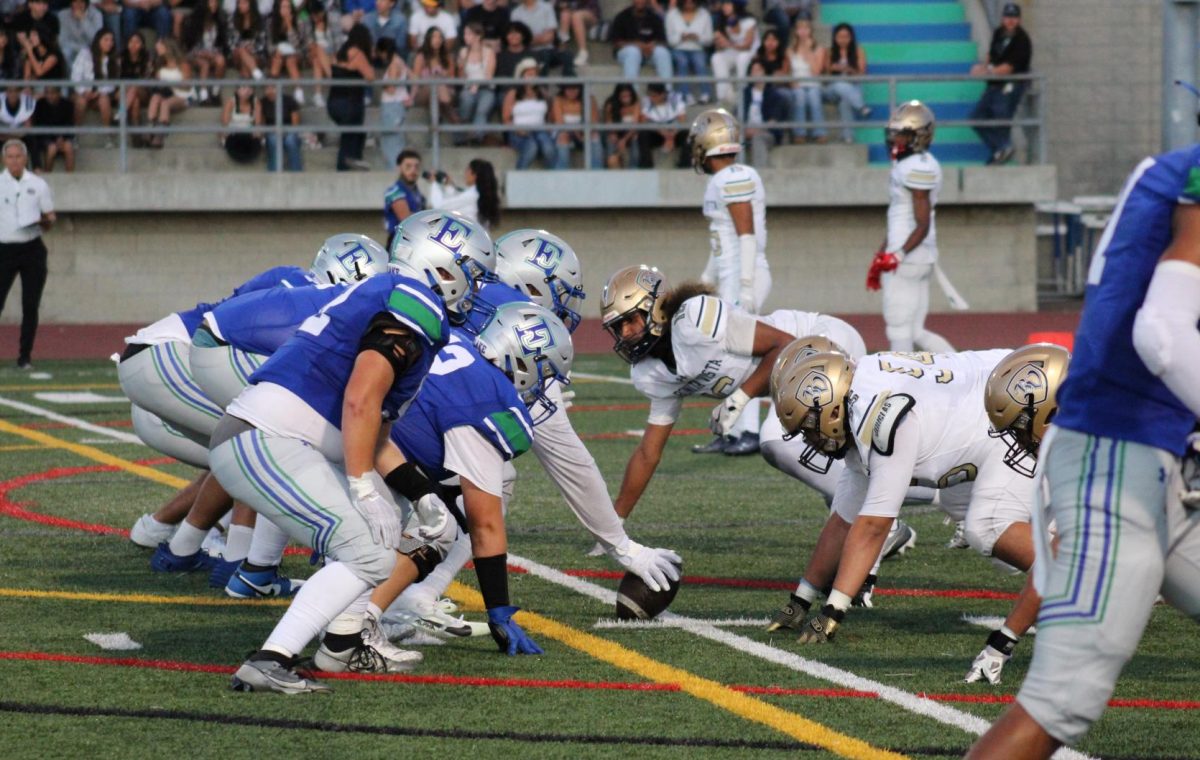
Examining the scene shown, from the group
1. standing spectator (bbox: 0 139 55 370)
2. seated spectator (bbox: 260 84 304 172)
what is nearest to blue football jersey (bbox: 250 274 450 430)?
standing spectator (bbox: 0 139 55 370)

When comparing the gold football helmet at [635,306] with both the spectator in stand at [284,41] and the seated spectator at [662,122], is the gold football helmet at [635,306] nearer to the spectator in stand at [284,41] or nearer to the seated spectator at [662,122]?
the seated spectator at [662,122]

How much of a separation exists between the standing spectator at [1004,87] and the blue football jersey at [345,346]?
667 inches

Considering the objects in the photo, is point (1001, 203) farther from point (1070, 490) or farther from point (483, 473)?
point (1070, 490)

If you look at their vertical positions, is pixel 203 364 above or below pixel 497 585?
above

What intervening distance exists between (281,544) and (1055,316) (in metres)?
15.9

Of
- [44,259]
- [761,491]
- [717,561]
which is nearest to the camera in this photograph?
[717,561]

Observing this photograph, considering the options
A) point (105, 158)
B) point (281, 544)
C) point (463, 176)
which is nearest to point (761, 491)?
point (281, 544)

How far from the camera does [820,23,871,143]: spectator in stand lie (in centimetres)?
2145

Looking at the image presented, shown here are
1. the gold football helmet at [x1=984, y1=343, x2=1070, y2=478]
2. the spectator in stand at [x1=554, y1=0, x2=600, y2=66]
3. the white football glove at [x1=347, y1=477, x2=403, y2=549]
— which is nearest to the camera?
the white football glove at [x1=347, y1=477, x2=403, y2=549]

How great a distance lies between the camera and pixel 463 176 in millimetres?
21297

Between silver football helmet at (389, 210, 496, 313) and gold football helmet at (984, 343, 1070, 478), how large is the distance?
5.96ft

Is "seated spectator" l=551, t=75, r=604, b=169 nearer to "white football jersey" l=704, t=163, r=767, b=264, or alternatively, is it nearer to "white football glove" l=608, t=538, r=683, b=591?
"white football jersey" l=704, t=163, r=767, b=264

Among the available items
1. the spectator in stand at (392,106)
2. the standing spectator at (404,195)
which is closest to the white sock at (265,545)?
the standing spectator at (404,195)

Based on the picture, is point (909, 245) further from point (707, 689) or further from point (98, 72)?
point (98, 72)
